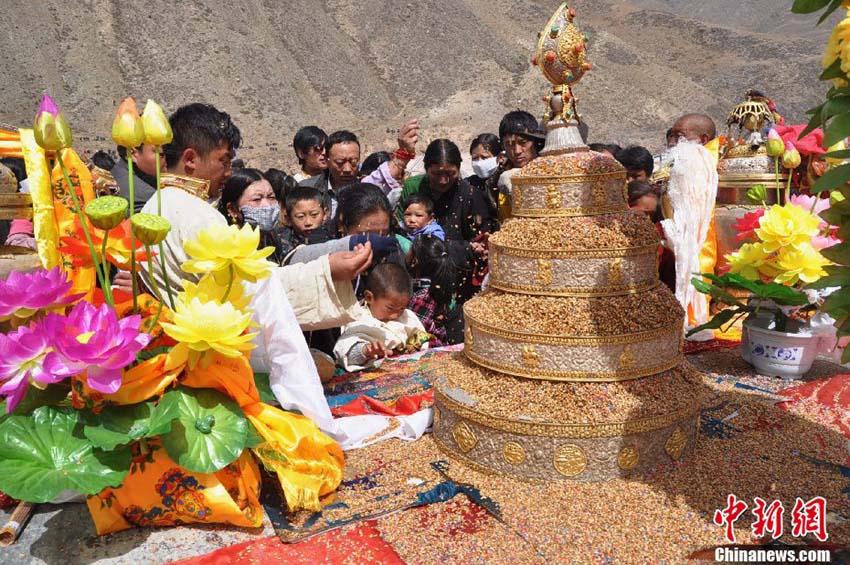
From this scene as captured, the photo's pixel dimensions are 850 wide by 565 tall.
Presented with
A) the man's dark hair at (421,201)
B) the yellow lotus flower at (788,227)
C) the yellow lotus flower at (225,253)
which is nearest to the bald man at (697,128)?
the yellow lotus flower at (788,227)

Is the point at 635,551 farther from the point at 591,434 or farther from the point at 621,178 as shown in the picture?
the point at 621,178

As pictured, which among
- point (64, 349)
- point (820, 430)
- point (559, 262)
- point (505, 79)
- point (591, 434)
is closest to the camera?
point (64, 349)

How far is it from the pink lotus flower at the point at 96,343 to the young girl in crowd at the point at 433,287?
258 cm

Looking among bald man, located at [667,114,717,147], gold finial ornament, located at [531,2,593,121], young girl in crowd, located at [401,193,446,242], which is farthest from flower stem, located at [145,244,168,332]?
bald man, located at [667,114,717,147]

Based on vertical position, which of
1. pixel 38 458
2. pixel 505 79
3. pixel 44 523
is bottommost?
pixel 44 523

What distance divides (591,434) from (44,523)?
6.35 feet

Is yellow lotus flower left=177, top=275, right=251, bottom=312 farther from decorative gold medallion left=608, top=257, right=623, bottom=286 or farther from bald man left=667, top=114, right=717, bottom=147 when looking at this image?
bald man left=667, top=114, right=717, bottom=147

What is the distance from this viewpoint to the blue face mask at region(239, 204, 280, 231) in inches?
143

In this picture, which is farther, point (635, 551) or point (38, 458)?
point (635, 551)

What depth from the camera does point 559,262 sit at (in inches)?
105

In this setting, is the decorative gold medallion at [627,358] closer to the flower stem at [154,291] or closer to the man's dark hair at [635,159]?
the flower stem at [154,291]

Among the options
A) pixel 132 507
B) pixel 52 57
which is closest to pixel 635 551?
pixel 132 507

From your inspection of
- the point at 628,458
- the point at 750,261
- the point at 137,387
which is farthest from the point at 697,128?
the point at 137,387

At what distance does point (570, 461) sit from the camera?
8.26 feet
